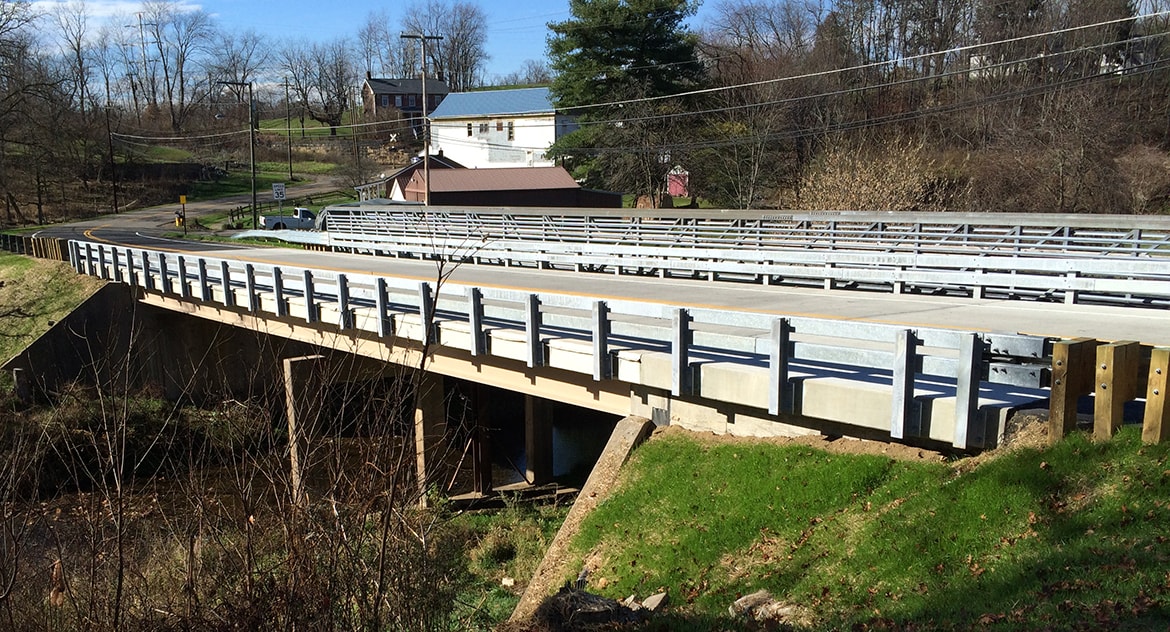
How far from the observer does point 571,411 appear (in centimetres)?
2848

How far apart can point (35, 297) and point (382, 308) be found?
21.2 meters

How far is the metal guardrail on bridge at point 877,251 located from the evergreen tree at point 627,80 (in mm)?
24652

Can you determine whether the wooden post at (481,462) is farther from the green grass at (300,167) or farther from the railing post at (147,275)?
the green grass at (300,167)

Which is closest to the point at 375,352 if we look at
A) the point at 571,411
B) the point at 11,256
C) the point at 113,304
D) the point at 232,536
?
the point at 232,536

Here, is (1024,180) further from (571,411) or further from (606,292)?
(606,292)

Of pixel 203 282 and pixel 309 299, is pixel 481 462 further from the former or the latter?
pixel 203 282

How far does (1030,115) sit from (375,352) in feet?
126

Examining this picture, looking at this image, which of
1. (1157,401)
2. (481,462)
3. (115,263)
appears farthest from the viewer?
(115,263)

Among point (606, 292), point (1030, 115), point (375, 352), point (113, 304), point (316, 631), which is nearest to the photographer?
point (316, 631)

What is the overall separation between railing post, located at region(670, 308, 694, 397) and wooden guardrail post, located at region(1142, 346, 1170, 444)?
414cm

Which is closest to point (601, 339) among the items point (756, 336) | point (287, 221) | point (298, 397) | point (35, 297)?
point (756, 336)

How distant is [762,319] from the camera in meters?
9.38

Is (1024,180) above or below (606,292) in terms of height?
above

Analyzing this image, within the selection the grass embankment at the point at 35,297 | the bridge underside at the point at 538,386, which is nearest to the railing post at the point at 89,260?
the grass embankment at the point at 35,297
